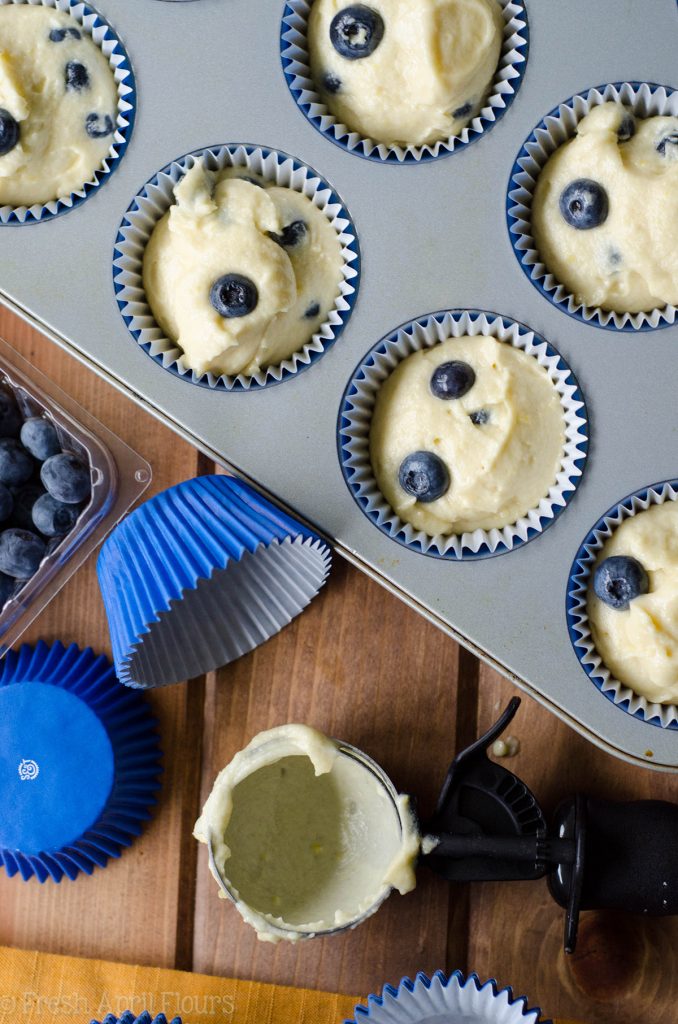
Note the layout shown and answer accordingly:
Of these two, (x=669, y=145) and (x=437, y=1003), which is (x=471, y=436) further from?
(x=437, y=1003)

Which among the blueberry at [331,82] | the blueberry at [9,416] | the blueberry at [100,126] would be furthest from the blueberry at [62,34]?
the blueberry at [9,416]

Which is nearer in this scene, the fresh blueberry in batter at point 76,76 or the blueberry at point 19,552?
the fresh blueberry in batter at point 76,76

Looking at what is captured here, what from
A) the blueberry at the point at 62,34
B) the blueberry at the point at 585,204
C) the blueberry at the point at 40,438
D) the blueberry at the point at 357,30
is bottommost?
the blueberry at the point at 40,438

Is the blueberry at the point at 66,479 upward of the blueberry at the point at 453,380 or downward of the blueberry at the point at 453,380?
downward

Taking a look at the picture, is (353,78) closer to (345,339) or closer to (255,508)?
(345,339)

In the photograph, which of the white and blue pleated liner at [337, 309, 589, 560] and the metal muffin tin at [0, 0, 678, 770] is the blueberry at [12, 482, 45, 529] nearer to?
the metal muffin tin at [0, 0, 678, 770]

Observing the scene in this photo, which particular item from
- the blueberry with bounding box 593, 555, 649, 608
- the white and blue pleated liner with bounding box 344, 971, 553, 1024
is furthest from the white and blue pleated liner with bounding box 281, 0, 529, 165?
the white and blue pleated liner with bounding box 344, 971, 553, 1024

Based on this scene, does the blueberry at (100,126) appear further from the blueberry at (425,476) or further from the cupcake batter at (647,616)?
the cupcake batter at (647,616)
